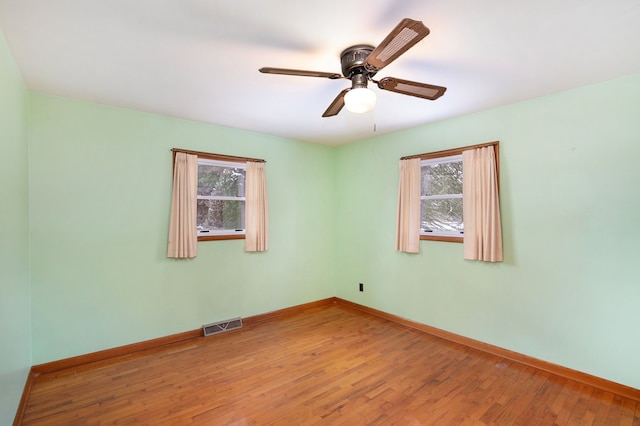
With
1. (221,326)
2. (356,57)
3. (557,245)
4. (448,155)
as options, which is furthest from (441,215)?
(221,326)

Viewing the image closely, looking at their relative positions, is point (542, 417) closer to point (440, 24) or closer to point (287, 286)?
point (440, 24)

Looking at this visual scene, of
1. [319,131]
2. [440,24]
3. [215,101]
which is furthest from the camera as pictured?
[319,131]

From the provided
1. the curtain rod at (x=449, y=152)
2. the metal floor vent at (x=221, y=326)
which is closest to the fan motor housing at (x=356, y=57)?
the curtain rod at (x=449, y=152)

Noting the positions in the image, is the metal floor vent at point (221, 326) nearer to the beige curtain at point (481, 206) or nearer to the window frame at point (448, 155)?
the window frame at point (448, 155)

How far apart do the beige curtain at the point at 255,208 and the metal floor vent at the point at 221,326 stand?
0.96 metres

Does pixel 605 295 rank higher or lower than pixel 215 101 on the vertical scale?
lower

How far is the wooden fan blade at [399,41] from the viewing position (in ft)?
4.43

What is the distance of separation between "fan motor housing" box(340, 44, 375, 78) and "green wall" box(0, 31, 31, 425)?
2.18m

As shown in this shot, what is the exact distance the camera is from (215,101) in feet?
9.75

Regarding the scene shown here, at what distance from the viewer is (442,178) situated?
3697mm

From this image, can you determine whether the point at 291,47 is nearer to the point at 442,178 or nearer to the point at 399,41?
the point at 399,41

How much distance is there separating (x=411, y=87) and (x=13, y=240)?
3085 millimetres

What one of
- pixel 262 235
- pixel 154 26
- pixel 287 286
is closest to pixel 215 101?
pixel 154 26

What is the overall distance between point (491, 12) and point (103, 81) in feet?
9.77
